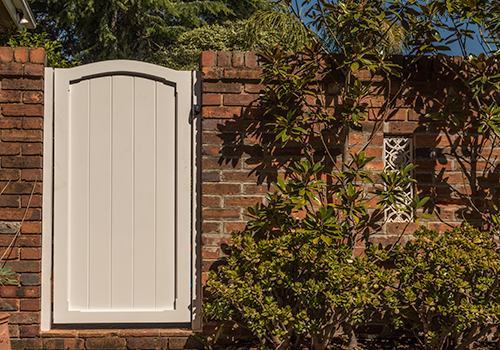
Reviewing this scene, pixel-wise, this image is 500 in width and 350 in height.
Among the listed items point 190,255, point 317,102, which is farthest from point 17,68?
A: point 317,102

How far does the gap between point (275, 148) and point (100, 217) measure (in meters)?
1.29

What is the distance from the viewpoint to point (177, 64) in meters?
9.94

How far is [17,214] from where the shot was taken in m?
2.66

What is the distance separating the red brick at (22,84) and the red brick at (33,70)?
0.13ft

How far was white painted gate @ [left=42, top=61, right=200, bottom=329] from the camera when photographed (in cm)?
275

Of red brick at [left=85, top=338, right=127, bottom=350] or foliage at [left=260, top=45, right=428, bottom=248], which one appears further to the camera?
red brick at [left=85, top=338, right=127, bottom=350]

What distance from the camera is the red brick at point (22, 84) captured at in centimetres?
268

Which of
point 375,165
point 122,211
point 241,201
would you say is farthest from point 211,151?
point 375,165

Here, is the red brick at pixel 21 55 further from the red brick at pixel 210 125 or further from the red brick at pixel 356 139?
the red brick at pixel 356 139

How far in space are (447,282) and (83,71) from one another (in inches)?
109

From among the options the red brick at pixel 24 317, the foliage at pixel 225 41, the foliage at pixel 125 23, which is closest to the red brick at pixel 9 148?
the red brick at pixel 24 317

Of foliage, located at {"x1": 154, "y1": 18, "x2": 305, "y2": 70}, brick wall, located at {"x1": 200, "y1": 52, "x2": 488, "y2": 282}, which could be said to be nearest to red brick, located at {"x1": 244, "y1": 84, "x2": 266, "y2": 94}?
brick wall, located at {"x1": 200, "y1": 52, "x2": 488, "y2": 282}

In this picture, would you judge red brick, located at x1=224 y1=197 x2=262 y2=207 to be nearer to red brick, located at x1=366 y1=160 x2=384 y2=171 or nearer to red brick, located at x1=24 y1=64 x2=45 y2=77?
A: red brick, located at x1=366 y1=160 x2=384 y2=171

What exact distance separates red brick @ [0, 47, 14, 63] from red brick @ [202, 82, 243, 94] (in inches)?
51.0
